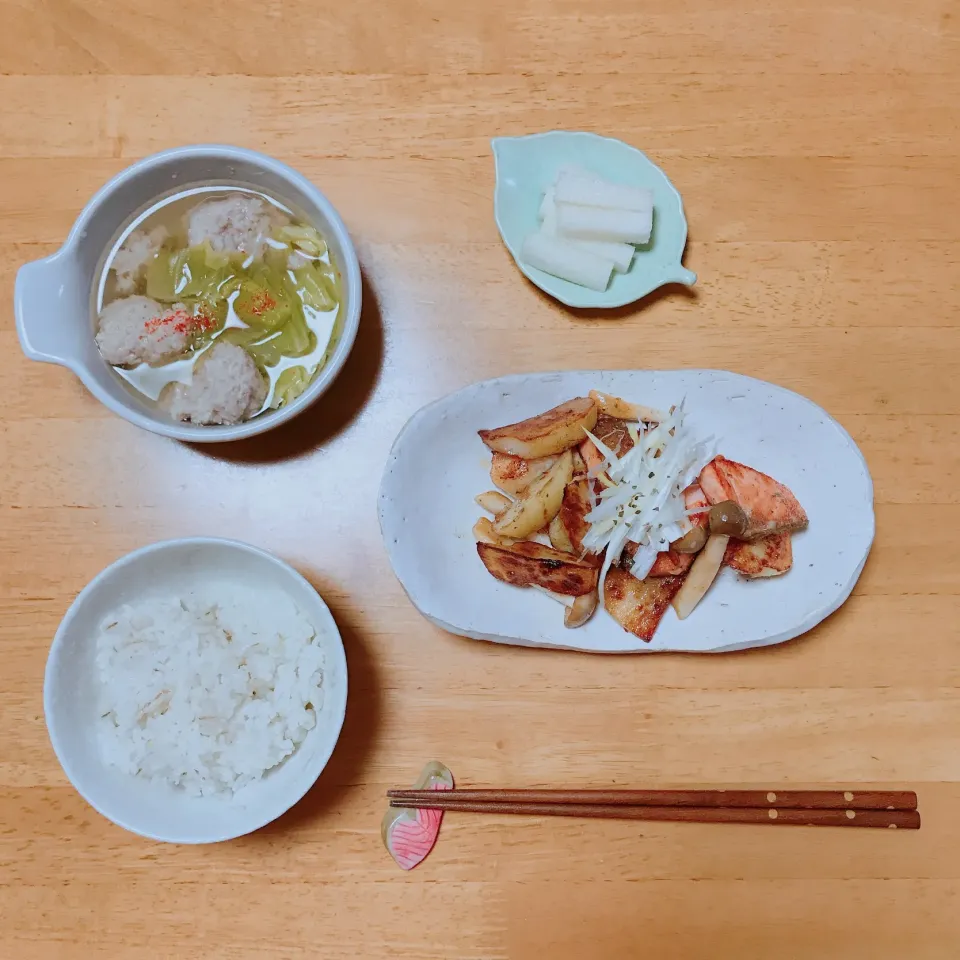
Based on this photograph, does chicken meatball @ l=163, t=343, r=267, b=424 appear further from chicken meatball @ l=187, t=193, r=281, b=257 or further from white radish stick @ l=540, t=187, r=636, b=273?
white radish stick @ l=540, t=187, r=636, b=273

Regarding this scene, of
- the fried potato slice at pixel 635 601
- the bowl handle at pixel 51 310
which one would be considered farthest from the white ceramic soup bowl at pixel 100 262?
the fried potato slice at pixel 635 601

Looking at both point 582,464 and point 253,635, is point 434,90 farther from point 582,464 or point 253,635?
point 253,635

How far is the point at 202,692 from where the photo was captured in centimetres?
144

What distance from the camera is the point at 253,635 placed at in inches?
59.0

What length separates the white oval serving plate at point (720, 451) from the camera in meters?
1.57

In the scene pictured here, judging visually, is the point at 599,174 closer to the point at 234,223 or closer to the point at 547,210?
the point at 547,210

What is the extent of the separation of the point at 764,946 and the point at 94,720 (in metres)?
1.36

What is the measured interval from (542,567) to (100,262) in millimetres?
993

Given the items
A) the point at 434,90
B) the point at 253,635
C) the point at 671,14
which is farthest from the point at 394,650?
the point at 671,14

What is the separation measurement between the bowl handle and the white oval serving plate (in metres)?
0.60

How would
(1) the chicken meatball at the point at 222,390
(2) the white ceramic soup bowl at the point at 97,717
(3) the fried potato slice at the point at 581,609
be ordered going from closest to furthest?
(2) the white ceramic soup bowl at the point at 97,717 → (1) the chicken meatball at the point at 222,390 → (3) the fried potato slice at the point at 581,609

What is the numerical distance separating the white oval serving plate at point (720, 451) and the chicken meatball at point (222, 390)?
291mm

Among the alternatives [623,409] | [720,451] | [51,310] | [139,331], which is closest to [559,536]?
[623,409]

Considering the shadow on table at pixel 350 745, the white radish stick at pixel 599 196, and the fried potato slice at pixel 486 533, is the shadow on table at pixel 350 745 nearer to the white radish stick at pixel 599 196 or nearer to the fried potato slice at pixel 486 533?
the fried potato slice at pixel 486 533
